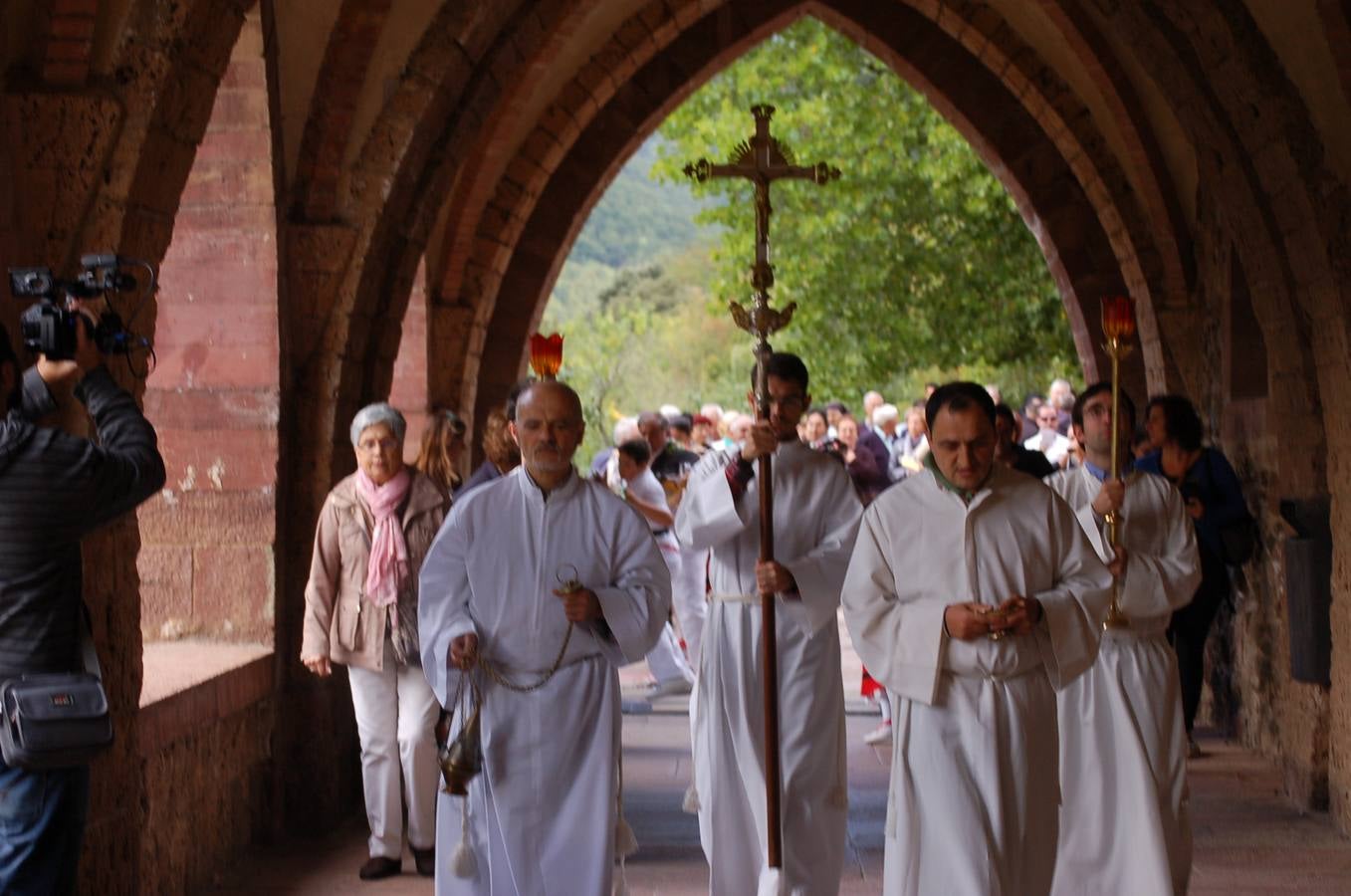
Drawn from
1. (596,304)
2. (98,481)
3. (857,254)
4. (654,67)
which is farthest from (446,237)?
(596,304)

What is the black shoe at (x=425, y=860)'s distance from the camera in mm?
7742

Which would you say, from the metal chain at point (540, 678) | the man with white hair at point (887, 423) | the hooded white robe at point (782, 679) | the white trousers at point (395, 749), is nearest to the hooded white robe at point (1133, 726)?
the hooded white robe at point (782, 679)

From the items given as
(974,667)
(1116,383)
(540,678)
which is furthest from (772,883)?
(1116,383)

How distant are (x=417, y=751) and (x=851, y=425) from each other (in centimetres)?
898

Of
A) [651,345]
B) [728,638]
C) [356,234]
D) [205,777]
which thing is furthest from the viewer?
[651,345]

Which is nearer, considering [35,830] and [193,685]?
[35,830]

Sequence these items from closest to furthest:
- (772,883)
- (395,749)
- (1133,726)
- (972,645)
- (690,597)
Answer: (972,645), (1133,726), (772,883), (395,749), (690,597)

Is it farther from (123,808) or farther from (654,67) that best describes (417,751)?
(654,67)

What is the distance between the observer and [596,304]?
7312 centimetres

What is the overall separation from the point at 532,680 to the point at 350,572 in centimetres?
230

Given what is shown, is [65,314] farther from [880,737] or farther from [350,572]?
[880,737]

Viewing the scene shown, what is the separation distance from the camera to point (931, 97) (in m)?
15.3

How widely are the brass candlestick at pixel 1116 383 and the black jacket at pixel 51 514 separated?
10.9 feet

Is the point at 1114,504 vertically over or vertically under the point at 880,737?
over
